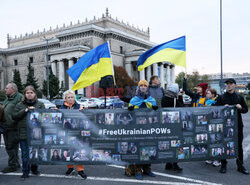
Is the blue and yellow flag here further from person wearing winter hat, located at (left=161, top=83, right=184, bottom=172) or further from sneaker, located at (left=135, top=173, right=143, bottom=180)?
sneaker, located at (left=135, top=173, right=143, bottom=180)

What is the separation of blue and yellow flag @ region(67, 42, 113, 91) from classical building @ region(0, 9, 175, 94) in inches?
1866

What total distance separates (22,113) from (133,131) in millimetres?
2392

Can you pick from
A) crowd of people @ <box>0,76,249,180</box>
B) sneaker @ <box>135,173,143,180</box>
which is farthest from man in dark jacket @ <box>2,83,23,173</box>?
sneaker @ <box>135,173,143,180</box>

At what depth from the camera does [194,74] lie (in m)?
85.6

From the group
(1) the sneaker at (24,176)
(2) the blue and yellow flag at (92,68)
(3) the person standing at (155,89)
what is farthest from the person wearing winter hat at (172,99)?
(1) the sneaker at (24,176)

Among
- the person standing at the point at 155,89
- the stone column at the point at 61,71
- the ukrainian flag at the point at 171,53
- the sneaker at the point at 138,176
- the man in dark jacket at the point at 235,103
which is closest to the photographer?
the sneaker at the point at 138,176

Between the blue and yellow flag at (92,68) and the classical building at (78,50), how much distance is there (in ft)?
155

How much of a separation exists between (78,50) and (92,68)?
1956 inches

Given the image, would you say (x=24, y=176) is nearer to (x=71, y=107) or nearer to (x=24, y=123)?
(x=24, y=123)

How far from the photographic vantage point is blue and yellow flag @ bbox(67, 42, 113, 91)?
716 cm

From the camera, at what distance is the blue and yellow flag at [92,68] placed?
23.5 ft

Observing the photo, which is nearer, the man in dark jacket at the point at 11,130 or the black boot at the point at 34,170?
the black boot at the point at 34,170

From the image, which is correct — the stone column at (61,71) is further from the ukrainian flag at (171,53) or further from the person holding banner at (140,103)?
the person holding banner at (140,103)

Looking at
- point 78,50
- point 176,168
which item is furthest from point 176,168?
point 78,50
